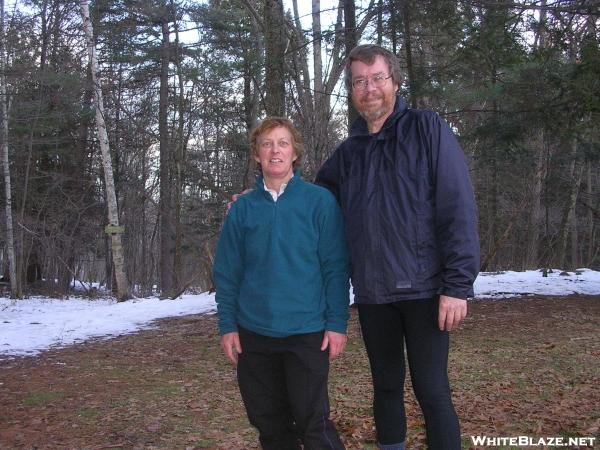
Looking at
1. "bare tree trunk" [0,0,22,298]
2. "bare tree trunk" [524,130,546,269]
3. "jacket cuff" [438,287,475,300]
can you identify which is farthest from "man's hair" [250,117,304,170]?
"bare tree trunk" [524,130,546,269]

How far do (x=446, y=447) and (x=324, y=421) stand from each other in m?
0.48

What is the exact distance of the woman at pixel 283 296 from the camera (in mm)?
2271

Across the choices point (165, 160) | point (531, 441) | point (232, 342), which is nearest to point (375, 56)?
point (232, 342)

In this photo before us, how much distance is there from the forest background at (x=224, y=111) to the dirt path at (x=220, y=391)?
3.29m

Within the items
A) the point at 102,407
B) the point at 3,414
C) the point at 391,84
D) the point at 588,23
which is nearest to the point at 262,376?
the point at 391,84

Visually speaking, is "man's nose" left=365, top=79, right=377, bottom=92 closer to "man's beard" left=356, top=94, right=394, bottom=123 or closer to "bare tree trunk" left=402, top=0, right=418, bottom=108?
"man's beard" left=356, top=94, right=394, bottom=123

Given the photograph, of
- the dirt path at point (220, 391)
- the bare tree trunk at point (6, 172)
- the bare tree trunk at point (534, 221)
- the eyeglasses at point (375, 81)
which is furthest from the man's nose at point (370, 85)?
the bare tree trunk at point (534, 221)

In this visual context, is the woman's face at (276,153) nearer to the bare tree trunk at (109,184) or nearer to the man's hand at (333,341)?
the man's hand at (333,341)

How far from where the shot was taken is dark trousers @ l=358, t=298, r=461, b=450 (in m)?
2.15

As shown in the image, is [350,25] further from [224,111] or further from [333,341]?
[224,111]

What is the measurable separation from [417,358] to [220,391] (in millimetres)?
2909

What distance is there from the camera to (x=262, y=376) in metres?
2.35

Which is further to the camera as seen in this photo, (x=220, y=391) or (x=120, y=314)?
(x=120, y=314)

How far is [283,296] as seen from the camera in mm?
2264
